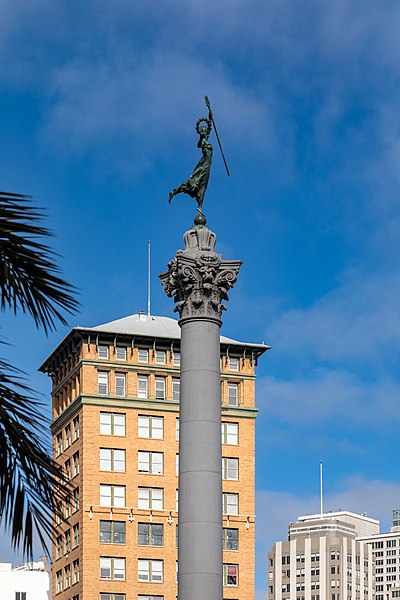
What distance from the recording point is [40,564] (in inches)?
5448

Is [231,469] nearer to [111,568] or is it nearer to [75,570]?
[111,568]

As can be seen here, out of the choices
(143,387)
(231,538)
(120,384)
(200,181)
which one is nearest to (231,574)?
(231,538)

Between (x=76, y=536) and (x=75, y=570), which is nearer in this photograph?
(x=75, y=570)

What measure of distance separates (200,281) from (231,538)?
7491 centimetres

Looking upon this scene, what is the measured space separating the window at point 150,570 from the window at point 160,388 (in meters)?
13.7

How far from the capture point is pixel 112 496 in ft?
356

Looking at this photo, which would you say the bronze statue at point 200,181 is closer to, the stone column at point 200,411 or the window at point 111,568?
the stone column at point 200,411

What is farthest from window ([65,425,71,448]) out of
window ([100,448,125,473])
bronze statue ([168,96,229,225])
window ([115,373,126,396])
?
bronze statue ([168,96,229,225])

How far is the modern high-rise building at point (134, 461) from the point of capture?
106500 millimetres

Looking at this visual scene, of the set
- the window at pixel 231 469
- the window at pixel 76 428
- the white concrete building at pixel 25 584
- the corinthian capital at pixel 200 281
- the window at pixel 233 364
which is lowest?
the white concrete building at pixel 25 584

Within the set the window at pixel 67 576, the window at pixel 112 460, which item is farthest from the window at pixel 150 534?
the window at pixel 67 576

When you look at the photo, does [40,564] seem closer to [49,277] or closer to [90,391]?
[90,391]

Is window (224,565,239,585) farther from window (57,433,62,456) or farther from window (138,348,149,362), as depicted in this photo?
window (138,348,149,362)

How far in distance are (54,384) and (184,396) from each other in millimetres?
85387
